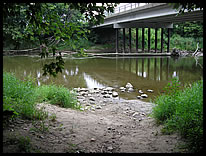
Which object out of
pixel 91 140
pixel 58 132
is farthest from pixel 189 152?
pixel 58 132

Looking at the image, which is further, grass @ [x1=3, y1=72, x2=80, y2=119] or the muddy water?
the muddy water

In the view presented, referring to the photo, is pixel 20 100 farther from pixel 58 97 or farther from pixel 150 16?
pixel 150 16

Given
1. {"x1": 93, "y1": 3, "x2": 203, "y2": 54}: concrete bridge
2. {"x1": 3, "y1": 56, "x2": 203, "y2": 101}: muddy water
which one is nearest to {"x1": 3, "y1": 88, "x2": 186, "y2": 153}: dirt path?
{"x1": 3, "y1": 56, "x2": 203, "y2": 101}: muddy water

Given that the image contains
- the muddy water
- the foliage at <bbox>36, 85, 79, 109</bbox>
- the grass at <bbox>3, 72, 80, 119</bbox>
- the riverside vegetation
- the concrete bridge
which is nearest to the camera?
the riverside vegetation

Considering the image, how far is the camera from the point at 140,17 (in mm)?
27578

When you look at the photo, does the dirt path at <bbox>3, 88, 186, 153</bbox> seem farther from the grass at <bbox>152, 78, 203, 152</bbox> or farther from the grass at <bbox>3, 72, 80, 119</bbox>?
the grass at <bbox>3, 72, 80, 119</bbox>

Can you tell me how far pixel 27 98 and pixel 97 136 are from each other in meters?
1.96

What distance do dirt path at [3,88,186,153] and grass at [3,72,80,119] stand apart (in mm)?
334

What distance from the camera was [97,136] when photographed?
435 centimetres

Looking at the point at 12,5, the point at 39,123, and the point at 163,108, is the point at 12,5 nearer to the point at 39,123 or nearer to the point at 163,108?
the point at 39,123

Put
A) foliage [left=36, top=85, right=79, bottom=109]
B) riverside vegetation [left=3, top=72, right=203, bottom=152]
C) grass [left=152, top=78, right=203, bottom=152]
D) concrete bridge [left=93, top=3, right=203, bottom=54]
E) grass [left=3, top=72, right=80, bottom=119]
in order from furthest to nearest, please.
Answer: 1. concrete bridge [left=93, top=3, right=203, bottom=54]
2. foliage [left=36, top=85, right=79, bottom=109]
3. grass [left=3, top=72, right=80, bottom=119]
4. riverside vegetation [left=3, top=72, right=203, bottom=152]
5. grass [left=152, top=78, right=203, bottom=152]

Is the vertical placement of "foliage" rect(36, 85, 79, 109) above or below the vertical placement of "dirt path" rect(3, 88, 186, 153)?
above

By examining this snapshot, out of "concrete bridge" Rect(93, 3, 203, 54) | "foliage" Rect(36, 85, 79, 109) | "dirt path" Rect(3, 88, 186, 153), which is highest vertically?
"concrete bridge" Rect(93, 3, 203, 54)

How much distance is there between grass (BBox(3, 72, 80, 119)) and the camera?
450 centimetres
